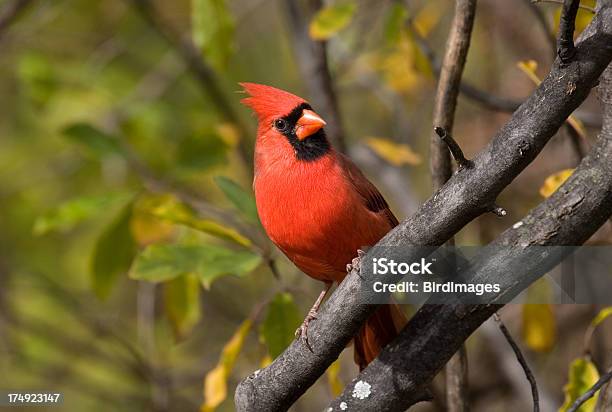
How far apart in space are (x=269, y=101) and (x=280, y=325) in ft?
2.38

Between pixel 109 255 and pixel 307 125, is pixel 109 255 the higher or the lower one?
the higher one

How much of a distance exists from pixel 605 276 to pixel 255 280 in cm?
233

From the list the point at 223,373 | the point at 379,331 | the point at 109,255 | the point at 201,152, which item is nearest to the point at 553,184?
the point at 379,331

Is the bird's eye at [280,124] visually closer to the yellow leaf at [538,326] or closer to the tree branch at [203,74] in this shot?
the yellow leaf at [538,326]

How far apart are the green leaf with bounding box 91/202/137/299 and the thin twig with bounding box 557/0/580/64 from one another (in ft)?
6.10

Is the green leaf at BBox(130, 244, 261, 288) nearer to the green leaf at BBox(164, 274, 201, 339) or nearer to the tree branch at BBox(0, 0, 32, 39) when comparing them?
the green leaf at BBox(164, 274, 201, 339)

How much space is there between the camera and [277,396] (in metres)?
1.95

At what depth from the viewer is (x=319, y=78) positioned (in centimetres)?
351

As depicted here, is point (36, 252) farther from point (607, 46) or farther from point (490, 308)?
point (607, 46)

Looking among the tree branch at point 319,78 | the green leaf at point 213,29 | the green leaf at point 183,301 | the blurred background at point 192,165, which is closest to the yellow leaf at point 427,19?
the blurred background at point 192,165

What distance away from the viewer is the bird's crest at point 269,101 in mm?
2629

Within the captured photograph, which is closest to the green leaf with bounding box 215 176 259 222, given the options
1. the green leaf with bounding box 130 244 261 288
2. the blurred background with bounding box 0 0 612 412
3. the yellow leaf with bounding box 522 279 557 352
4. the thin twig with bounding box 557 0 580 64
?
the blurred background with bounding box 0 0 612 412

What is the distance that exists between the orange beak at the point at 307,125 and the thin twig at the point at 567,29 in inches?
42.6

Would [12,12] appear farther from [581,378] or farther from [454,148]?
[581,378]
